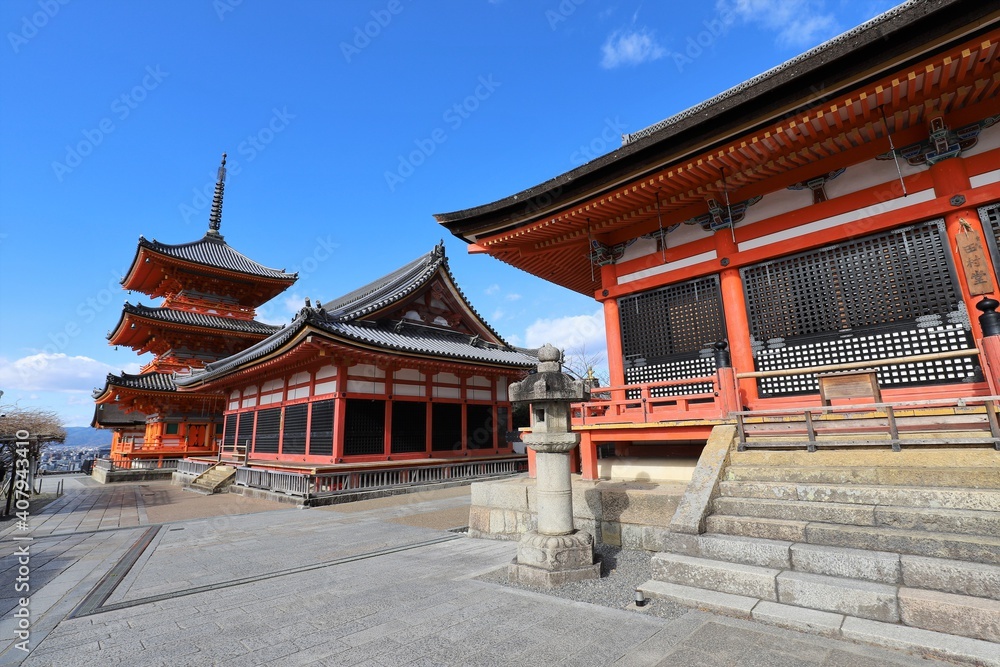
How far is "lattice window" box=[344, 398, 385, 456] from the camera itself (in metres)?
15.2

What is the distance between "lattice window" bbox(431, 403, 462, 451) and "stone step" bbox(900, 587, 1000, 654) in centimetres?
1518

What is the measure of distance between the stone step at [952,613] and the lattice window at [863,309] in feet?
12.3

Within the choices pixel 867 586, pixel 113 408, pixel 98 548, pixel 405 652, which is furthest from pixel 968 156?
pixel 113 408

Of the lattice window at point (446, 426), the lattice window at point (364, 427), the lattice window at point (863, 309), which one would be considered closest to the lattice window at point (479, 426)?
the lattice window at point (446, 426)

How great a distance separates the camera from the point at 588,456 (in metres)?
8.36

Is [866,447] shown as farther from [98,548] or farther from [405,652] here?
→ [98,548]

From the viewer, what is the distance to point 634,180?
7.95 metres

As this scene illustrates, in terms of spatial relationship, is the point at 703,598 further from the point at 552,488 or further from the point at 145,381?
the point at 145,381

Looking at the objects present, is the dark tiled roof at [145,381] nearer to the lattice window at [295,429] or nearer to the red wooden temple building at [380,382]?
the red wooden temple building at [380,382]

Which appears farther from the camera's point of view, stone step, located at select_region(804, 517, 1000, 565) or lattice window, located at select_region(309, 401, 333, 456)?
lattice window, located at select_region(309, 401, 333, 456)

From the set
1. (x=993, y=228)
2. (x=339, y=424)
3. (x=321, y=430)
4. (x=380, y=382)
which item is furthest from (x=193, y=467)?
(x=993, y=228)

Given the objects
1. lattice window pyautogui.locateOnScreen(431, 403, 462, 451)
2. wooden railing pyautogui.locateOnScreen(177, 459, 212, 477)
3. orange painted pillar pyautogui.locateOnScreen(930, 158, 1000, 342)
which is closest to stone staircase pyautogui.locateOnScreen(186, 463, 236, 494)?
wooden railing pyautogui.locateOnScreen(177, 459, 212, 477)

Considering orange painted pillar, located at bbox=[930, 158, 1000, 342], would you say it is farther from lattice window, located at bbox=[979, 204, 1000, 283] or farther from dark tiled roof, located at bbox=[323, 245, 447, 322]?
dark tiled roof, located at bbox=[323, 245, 447, 322]

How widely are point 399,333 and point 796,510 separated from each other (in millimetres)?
15351
